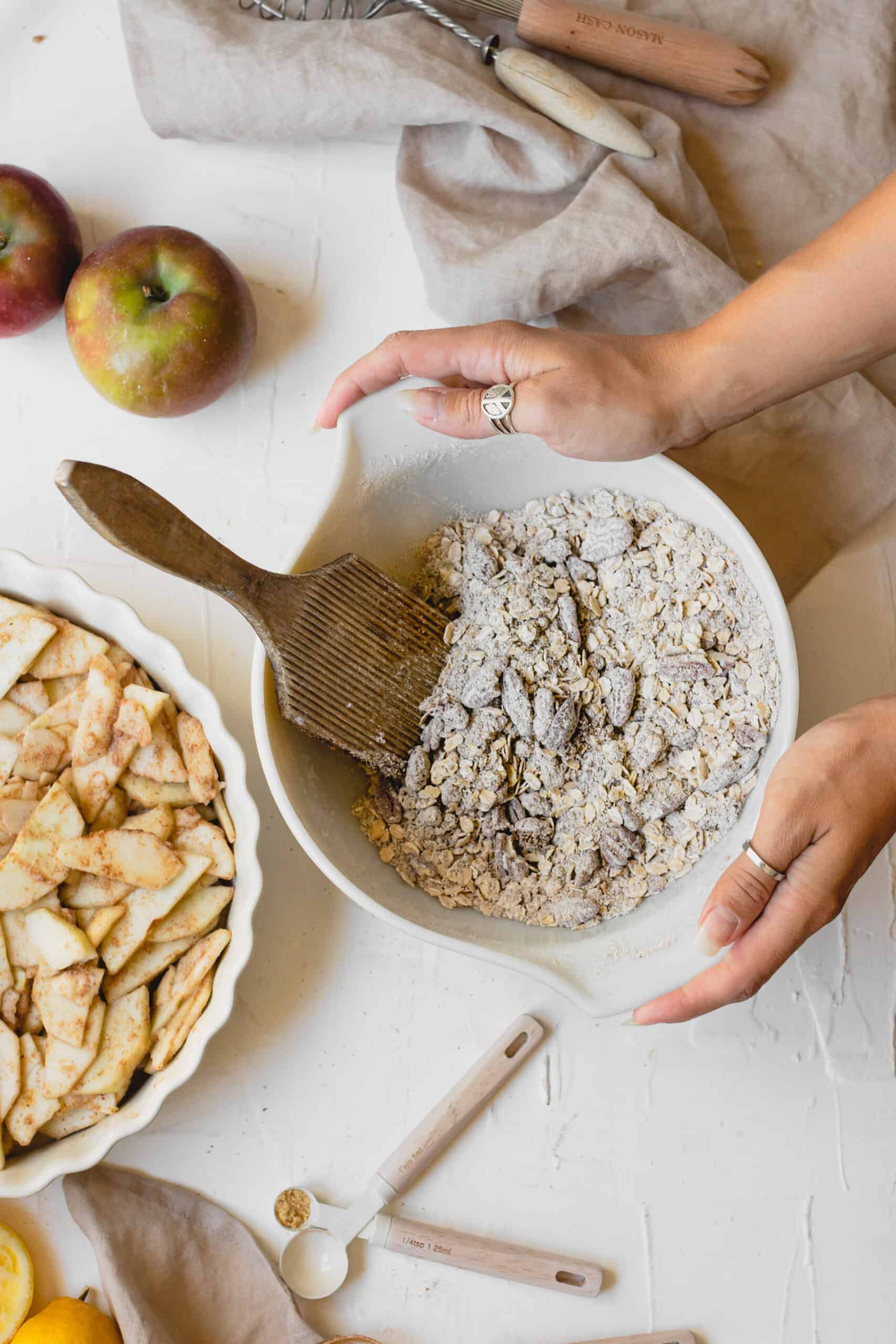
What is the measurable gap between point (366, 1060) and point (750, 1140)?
1.25 ft

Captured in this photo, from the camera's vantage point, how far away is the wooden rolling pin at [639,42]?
100 centimetres

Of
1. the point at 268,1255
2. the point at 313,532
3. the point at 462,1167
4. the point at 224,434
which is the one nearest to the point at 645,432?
the point at 313,532

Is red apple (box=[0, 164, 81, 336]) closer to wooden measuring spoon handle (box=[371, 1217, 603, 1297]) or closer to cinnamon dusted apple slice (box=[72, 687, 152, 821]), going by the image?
cinnamon dusted apple slice (box=[72, 687, 152, 821])

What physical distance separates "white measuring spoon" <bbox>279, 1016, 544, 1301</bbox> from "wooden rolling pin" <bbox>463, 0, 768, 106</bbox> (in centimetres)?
94

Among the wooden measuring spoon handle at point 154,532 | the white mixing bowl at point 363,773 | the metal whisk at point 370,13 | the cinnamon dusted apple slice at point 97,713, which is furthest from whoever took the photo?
the metal whisk at point 370,13

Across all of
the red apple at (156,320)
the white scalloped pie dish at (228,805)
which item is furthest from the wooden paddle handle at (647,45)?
the white scalloped pie dish at (228,805)

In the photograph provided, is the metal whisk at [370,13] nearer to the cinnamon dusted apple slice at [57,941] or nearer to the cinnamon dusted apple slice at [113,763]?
the cinnamon dusted apple slice at [113,763]

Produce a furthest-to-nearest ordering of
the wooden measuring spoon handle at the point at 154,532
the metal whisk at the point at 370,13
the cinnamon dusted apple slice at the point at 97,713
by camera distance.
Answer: the metal whisk at the point at 370,13, the cinnamon dusted apple slice at the point at 97,713, the wooden measuring spoon handle at the point at 154,532

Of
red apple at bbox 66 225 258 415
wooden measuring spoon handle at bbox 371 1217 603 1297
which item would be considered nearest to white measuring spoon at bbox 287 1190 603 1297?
wooden measuring spoon handle at bbox 371 1217 603 1297

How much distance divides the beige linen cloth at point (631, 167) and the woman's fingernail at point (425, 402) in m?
0.19

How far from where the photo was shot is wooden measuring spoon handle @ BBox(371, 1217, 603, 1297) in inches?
37.9

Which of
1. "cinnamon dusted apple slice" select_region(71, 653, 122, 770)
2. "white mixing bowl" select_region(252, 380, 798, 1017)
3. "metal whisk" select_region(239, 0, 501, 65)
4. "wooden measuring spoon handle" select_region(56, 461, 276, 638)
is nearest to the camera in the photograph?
"wooden measuring spoon handle" select_region(56, 461, 276, 638)

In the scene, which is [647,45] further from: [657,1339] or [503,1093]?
[657,1339]

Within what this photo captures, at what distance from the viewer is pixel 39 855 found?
2.93ft
